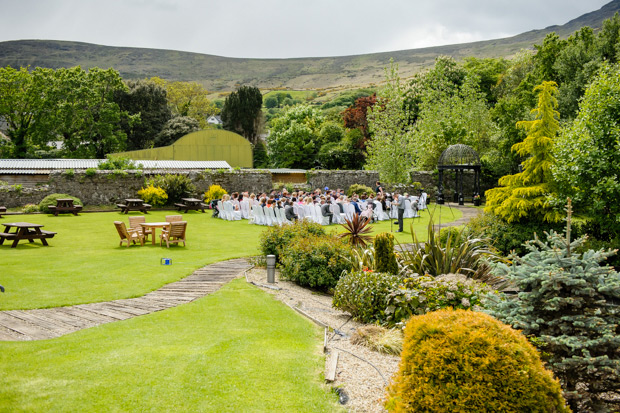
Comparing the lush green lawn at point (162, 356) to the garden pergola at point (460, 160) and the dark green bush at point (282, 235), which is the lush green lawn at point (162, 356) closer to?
the dark green bush at point (282, 235)

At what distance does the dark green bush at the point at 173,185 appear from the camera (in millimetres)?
26656

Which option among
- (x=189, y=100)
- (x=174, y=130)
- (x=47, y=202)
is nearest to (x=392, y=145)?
(x=47, y=202)

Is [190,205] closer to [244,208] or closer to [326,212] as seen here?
[244,208]

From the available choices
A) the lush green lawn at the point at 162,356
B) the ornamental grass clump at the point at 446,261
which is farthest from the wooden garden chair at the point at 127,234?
the ornamental grass clump at the point at 446,261

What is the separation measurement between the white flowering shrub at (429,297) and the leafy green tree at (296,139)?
50.0 meters

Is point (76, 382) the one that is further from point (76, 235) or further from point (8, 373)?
point (76, 235)

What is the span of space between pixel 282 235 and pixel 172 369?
6827 mm

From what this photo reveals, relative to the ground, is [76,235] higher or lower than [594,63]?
lower

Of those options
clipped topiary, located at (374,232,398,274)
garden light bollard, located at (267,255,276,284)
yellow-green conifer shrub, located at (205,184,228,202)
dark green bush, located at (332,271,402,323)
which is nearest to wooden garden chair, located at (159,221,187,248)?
garden light bollard, located at (267,255,276,284)

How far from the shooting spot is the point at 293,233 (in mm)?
11633

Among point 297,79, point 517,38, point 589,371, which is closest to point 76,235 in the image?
point 589,371

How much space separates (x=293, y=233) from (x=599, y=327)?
332 inches

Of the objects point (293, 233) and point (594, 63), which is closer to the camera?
point (293, 233)

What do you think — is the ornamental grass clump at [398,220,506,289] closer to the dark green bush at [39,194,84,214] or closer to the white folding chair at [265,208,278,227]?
the white folding chair at [265,208,278,227]
